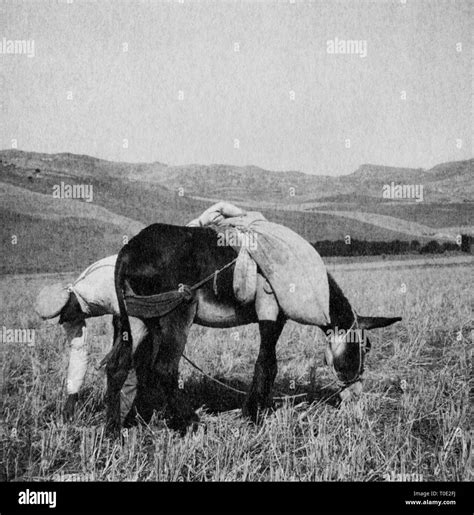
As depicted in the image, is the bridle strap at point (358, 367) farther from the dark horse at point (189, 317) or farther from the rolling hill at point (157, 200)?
the rolling hill at point (157, 200)

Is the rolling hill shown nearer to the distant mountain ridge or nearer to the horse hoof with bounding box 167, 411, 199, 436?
the distant mountain ridge

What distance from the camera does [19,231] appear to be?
163 inches

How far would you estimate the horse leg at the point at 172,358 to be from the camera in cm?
356

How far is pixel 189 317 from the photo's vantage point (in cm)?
367

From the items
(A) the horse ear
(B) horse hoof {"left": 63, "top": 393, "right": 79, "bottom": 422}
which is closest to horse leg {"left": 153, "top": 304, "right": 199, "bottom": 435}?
(B) horse hoof {"left": 63, "top": 393, "right": 79, "bottom": 422}

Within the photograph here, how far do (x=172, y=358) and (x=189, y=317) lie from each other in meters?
0.28

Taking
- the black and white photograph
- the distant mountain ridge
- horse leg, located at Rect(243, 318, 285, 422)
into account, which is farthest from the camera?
the distant mountain ridge

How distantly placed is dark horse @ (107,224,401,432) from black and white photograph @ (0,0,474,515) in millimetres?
15

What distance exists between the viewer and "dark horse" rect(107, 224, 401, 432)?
3559 millimetres

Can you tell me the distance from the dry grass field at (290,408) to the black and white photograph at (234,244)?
18 mm

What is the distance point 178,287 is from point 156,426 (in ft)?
2.92

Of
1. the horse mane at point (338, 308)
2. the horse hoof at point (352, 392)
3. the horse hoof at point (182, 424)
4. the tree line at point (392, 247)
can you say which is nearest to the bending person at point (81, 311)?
the horse hoof at point (182, 424)
